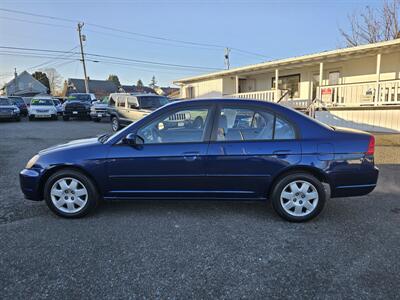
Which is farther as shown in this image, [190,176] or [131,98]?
[131,98]

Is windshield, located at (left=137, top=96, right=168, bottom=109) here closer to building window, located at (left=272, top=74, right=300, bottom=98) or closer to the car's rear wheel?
the car's rear wheel

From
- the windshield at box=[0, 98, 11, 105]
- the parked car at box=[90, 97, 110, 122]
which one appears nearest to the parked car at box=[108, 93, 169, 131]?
the parked car at box=[90, 97, 110, 122]

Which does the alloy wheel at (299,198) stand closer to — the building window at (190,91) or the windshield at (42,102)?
the windshield at (42,102)

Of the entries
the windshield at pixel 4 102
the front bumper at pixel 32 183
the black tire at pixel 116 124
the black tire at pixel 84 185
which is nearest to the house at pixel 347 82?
the black tire at pixel 116 124

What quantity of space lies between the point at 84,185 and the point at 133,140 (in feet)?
2.93

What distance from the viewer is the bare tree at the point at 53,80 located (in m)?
76.5

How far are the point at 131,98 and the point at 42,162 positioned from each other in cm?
967

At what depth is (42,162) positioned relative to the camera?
4023 millimetres

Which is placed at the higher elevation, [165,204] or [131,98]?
[131,98]

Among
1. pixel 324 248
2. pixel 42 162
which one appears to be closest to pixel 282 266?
pixel 324 248

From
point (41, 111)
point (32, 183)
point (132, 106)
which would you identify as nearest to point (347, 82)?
point (132, 106)

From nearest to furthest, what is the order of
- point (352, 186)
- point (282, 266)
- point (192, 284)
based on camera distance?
point (192, 284) < point (282, 266) < point (352, 186)

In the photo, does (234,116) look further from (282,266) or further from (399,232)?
(399,232)

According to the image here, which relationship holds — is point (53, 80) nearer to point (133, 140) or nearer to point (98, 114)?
point (98, 114)
